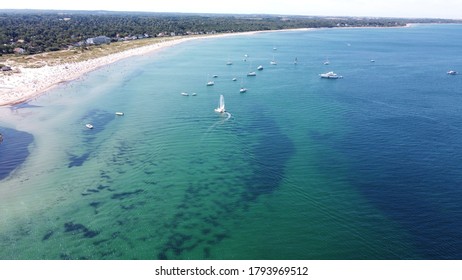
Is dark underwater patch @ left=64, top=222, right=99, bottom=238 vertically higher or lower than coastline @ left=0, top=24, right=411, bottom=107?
lower

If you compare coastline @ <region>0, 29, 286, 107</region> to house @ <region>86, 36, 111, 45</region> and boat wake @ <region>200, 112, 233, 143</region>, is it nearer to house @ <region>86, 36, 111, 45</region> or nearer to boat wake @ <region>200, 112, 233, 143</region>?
house @ <region>86, 36, 111, 45</region>

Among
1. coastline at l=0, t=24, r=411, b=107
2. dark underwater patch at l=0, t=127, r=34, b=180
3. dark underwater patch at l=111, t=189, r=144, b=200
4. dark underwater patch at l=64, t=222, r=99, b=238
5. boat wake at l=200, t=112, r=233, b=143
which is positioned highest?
coastline at l=0, t=24, r=411, b=107

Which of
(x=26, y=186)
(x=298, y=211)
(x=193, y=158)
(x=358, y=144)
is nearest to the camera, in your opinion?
(x=298, y=211)

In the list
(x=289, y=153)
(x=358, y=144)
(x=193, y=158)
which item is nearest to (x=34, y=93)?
(x=193, y=158)

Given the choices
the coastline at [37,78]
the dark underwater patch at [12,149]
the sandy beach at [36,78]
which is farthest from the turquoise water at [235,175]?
the sandy beach at [36,78]

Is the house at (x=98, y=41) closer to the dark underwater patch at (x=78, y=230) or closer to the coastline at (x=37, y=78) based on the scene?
the coastline at (x=37, y=78)

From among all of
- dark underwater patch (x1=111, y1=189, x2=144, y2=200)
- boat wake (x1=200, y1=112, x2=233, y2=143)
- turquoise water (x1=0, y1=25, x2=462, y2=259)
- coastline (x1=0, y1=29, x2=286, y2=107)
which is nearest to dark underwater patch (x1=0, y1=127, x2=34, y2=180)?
turquoise water (x1=0, y1=25, x2=462, y2=259)

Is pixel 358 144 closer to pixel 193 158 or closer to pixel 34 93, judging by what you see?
pixel 193 158

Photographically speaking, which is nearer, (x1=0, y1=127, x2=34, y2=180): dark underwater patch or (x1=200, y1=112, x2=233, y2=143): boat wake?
(x1=0, y1=127, x2=34, y2=180): dark underwater patch

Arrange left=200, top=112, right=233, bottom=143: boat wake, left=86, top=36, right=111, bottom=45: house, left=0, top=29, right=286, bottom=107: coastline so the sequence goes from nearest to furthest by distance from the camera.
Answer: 1. left=200, top=112, right=233, bottom=143: boat wake
2. left=0, top=29, right=286, bottom=107: coastline
3. left=86, top=36, right=111, bottom=45: house
